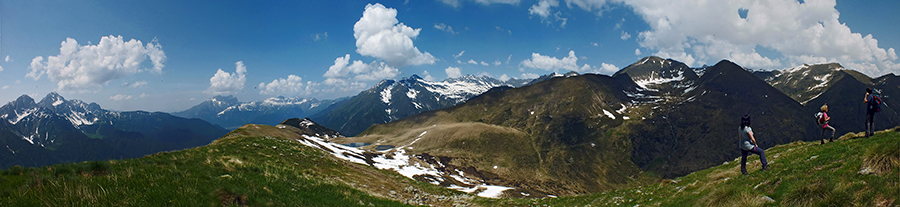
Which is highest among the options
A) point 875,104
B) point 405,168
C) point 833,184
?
point 875,104

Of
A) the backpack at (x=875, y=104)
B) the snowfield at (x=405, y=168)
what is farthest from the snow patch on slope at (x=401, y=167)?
the backpack at (x=875, y=104)

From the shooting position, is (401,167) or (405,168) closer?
(405,168)

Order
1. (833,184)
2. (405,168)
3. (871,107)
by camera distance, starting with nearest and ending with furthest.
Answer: (833,184) < (871,107) < (405,168)

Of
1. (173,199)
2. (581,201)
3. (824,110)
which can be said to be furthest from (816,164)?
(173,199)

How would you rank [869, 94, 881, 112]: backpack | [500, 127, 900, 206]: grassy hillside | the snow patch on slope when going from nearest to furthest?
[500, 127, 900, 206]: grassy hillside
[869, 94, 881, 112]: backpack
the snow patch on slope

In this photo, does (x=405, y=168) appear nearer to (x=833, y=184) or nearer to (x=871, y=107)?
(x=871, y=107)

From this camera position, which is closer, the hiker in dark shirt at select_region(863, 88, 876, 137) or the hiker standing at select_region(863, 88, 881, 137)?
the hiker standing at select_region(863, 88, 881, 137)

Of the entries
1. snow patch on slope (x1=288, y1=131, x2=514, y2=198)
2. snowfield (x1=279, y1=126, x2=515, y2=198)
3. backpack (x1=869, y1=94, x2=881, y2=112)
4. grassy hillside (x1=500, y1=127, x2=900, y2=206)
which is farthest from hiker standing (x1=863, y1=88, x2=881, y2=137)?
snow patch on slope (x1=288, y1=131, x2=514, y2=198)

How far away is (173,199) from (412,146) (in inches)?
6259

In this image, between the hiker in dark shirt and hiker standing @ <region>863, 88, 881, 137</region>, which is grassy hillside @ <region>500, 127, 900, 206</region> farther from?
the hiker in dark shirt

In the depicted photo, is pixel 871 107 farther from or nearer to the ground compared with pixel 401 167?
farther from the ground

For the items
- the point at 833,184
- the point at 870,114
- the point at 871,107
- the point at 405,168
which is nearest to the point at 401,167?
the point at 405,168

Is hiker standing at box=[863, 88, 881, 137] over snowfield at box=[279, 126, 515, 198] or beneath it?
over

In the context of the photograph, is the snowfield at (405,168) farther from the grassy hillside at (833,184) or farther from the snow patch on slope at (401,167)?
the grassy hillside at (833,184)
